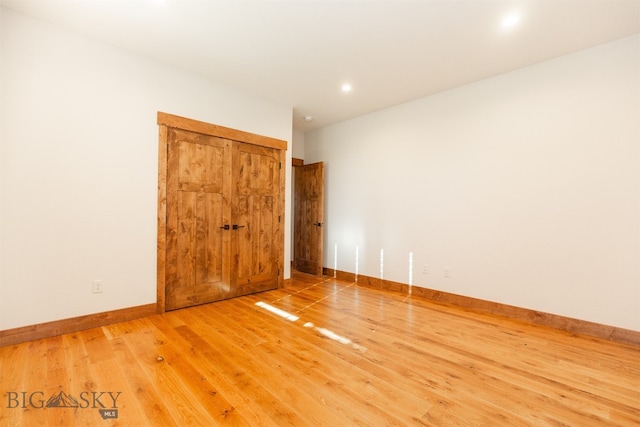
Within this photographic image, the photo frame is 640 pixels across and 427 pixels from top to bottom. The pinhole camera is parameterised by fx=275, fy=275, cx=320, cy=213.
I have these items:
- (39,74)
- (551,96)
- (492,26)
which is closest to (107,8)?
(39,74)

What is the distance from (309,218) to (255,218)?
1.61 m

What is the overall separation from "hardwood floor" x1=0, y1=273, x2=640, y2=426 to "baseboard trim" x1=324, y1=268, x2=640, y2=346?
14 cm

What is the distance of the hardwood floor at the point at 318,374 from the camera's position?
1.61 m

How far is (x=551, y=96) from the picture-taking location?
120 inches

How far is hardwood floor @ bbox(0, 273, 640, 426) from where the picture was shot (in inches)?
63.6

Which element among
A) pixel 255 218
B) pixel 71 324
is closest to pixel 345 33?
pixel 255 218

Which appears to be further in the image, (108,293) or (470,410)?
(108,293)

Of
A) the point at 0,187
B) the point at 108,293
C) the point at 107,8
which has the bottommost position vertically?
the point at 108,293

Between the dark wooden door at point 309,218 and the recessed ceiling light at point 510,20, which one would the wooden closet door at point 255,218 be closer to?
the dark wooden door at point 309,218

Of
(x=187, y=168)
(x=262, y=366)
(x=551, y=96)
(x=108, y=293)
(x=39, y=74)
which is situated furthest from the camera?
(x=187, y=168)

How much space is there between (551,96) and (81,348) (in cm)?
526

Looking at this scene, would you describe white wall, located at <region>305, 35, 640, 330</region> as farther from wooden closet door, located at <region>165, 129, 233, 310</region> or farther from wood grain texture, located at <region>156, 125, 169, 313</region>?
wood grain texture, located at <region>156, 125, 169, 313</region>

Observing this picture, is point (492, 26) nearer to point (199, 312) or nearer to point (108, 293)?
point (199, 312)

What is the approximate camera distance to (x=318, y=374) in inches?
79.7
